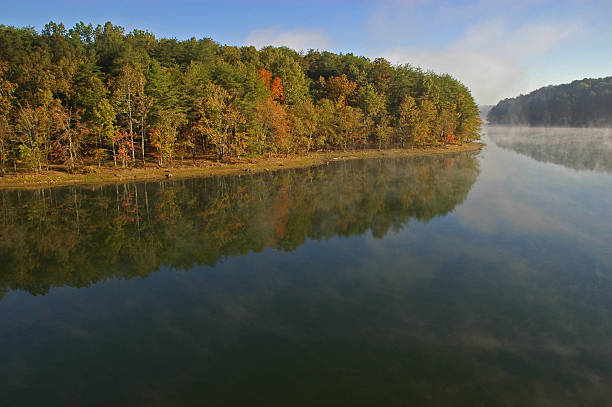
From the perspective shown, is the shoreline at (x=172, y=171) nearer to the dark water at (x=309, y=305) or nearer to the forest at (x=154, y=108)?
the forest at (x=154, y=108)

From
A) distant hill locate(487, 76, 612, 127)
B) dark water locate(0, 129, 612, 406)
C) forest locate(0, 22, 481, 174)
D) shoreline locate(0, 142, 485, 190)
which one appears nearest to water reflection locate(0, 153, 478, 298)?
dark water locate(0, 129, 612, 406)

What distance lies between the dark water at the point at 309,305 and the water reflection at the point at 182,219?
170 mm

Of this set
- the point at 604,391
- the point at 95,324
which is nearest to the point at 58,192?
the point at 95,324

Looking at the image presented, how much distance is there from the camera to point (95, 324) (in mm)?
11297

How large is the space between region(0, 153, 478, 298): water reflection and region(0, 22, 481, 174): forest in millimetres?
9793

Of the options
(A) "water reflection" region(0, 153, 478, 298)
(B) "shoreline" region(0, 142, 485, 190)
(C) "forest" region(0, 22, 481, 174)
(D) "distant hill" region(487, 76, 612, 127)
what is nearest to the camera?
(A) "water reflection" region(0, 153, 478, 298)

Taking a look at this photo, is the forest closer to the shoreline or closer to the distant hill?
the shoreline

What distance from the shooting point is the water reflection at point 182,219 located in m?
16.4

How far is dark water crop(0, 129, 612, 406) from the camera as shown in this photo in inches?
330

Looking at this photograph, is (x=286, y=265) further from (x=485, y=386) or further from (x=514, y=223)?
(x=514, y=223)

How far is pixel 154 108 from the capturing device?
44.2 meters

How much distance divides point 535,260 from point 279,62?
67.9 m

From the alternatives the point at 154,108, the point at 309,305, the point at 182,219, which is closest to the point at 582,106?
the point at 154,108

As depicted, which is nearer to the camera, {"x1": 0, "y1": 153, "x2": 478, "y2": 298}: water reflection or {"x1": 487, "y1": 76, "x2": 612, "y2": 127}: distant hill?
{"x1": 0, "y1": 153, "x2": 478, "y2": 298}: water reflection
